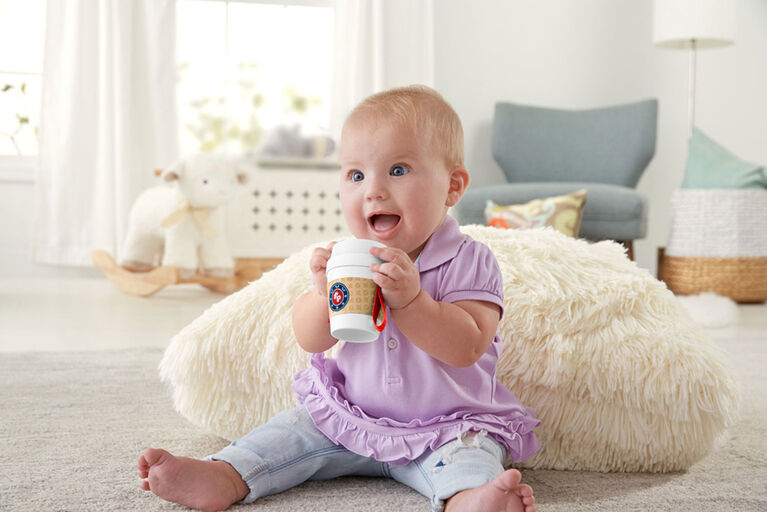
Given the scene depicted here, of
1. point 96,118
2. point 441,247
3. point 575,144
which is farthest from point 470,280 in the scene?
point 96,118

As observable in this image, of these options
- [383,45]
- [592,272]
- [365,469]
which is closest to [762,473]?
[592,272]

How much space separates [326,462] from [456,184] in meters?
0.33

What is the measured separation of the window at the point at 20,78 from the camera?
3424 millimetres

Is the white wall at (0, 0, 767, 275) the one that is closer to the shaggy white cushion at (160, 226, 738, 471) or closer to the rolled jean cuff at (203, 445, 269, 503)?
the shaggy white cushion at (160, 226, 738, 471)

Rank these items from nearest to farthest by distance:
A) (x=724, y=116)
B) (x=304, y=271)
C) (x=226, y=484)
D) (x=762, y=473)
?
(x=226, y=484) < (x=762, y=473) < (x=304, y=271) < (x=724, y=116)

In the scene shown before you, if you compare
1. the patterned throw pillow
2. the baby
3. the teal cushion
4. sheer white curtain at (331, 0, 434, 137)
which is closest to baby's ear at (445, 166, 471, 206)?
the baby

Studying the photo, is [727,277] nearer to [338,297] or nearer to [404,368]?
[404,368]

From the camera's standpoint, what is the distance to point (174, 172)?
2.65 metres

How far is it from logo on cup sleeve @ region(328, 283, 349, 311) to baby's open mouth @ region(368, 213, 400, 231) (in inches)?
4.8

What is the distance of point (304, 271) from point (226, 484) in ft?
1.18

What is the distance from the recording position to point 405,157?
0.75 m

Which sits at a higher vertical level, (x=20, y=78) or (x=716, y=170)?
(x=20, y=78)

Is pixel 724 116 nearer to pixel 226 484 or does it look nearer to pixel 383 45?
pixel 383 45

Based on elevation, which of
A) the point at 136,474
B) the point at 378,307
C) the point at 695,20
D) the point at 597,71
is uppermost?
the point at 695,20
